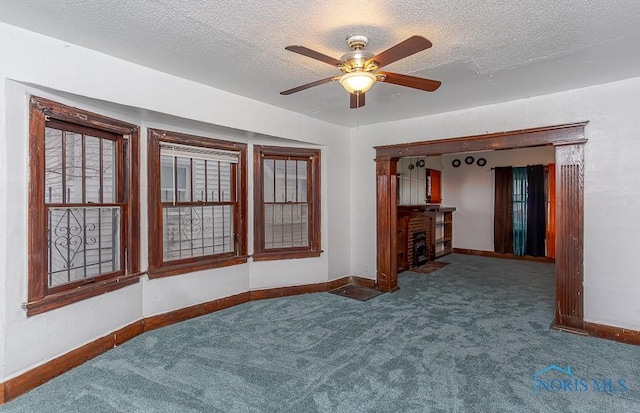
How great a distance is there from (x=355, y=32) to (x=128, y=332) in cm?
325

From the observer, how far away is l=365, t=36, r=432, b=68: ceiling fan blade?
187 centimetres

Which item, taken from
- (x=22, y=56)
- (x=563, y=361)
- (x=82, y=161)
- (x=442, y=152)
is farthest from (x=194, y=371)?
(x=442, y=152)

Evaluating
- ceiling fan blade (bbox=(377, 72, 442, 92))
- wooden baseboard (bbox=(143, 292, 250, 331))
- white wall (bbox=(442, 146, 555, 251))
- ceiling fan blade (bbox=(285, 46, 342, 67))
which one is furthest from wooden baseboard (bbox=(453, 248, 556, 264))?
ceiling fan blade (bbox=(285, 46, 342, 67))

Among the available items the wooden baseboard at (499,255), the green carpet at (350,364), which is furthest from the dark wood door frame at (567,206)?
the wooden baseboard at (499,255)

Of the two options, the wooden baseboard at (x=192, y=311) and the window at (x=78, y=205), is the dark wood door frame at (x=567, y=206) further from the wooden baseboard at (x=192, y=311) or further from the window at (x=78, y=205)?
the window at (x=78, y=205)

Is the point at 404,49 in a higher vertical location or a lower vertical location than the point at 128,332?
higher

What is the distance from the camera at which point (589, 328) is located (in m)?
3.41

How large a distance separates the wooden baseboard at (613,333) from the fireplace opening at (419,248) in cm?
336

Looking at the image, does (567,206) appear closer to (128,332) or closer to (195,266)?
(195,266)

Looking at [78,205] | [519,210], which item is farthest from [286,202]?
[519,210]

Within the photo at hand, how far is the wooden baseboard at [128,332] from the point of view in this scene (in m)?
2.37

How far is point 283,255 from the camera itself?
4.68m

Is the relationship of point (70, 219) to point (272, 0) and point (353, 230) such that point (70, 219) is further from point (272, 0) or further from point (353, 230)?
point (353, 230)

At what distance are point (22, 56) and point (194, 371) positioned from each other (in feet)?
8.32
